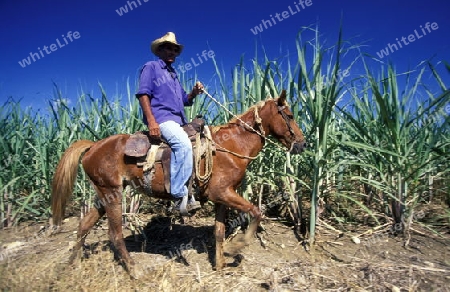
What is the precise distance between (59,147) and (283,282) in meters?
3.54

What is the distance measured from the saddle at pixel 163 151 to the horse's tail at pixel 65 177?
648mm

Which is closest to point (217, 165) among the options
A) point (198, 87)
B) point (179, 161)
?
point (179, 161)

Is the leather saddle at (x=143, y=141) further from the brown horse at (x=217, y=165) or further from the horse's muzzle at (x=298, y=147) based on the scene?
the horse's muzzle at (x=298, y=147)

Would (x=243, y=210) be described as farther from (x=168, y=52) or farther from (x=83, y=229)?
(x=168, y=52)

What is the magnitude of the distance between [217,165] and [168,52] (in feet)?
4.44

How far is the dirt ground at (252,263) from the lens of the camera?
8.55 ft

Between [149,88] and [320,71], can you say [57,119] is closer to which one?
[149,88]

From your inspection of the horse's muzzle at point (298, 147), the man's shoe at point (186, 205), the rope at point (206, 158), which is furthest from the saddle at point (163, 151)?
the horse's muzzle at point (298, 147)

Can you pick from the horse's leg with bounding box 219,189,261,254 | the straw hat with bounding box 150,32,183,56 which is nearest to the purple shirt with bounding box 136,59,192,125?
the straw hat with bounding box 150,32,183,56

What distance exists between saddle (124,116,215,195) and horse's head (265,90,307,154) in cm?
67

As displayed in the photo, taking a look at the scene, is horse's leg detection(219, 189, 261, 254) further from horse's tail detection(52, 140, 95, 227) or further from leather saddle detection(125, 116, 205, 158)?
horse's tail detection(52, 140, 95, 227)

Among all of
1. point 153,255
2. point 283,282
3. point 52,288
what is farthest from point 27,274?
point 283,282

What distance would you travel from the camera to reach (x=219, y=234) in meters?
3.13

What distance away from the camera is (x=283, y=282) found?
2619mm
